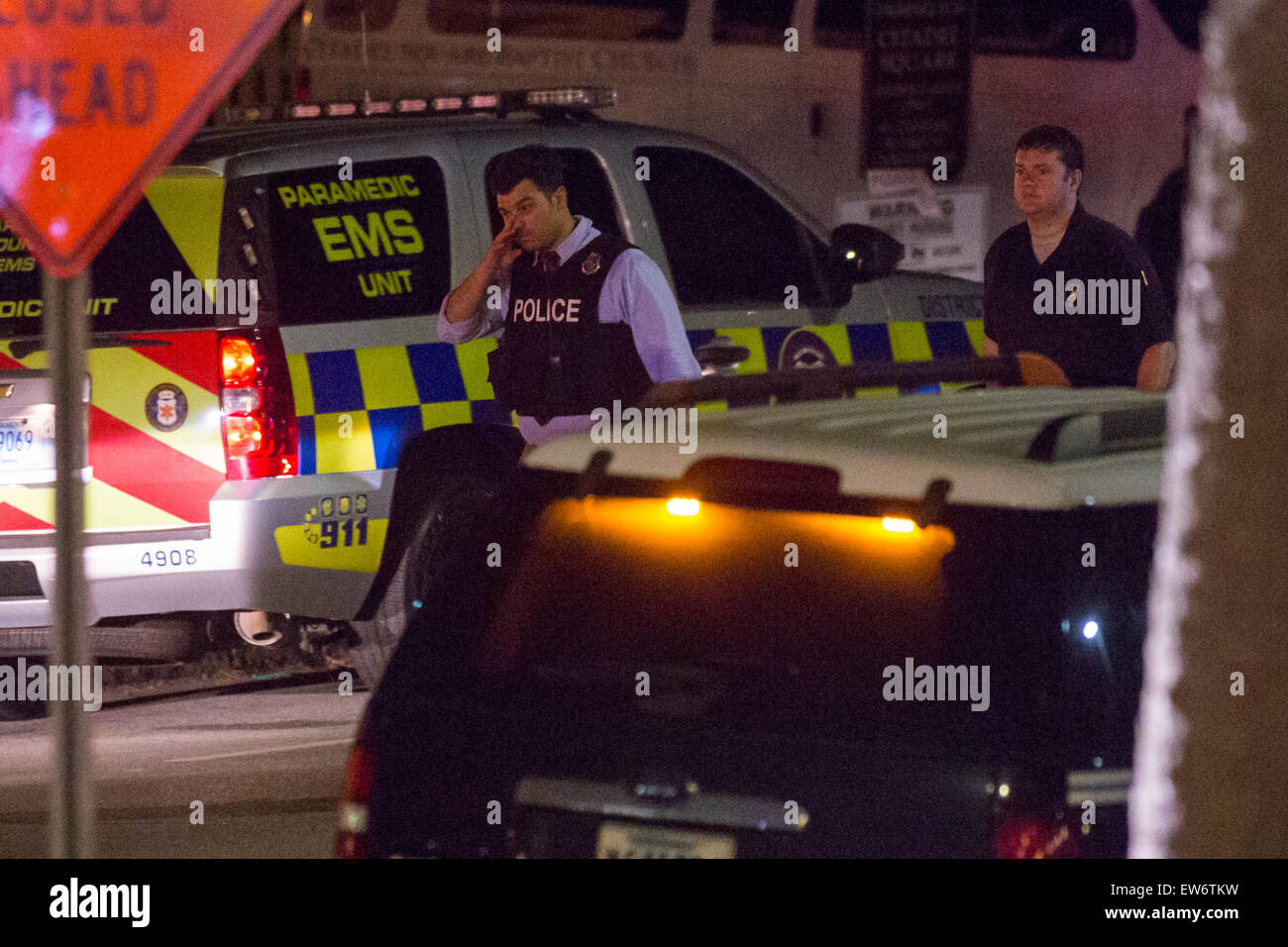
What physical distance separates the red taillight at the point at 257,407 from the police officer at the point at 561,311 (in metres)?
0.55

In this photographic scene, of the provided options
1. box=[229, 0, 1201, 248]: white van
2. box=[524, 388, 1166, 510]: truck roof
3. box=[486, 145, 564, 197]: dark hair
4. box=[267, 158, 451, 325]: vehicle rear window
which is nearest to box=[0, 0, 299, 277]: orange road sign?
box=[524, 388, 1166, 510]: truck roof

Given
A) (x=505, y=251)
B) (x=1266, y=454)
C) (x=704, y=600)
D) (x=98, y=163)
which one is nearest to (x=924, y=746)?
(x=704, y=600)

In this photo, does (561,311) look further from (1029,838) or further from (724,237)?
(1029,838)

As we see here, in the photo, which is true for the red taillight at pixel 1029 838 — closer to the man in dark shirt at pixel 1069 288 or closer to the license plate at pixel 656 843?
the license plate at pixel 656 843

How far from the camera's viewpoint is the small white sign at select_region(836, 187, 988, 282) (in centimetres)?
1100

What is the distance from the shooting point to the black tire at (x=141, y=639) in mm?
6438

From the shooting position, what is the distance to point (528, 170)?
611 cm

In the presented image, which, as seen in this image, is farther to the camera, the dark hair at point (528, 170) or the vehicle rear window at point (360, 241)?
the vehicle rear window at point (360, 241)

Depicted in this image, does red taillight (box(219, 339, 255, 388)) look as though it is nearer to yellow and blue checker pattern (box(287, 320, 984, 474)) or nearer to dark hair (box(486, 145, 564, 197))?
yellow and blue checker pattern (box(287, 320, 984, 474))

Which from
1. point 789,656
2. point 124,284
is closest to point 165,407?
point 124,284

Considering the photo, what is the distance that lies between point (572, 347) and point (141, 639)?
1667mm

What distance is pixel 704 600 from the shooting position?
2945 mm

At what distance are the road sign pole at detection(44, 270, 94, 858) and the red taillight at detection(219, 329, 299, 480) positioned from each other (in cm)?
305

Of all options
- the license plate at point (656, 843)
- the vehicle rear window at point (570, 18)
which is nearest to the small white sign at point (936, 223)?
the vehicle rear window at point (570, 18)
